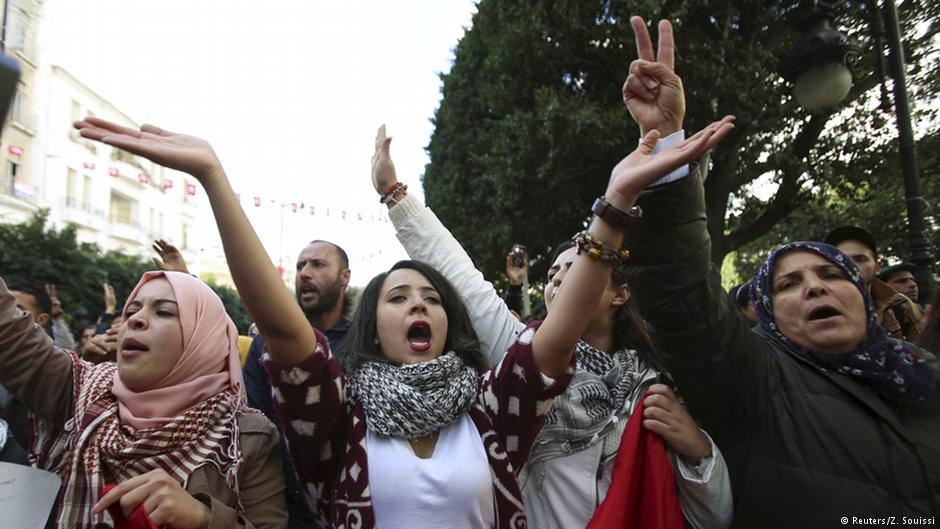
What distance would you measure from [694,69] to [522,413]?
795 cm

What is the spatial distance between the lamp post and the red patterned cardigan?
3759 millimetres

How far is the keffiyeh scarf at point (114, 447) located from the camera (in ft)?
5.76

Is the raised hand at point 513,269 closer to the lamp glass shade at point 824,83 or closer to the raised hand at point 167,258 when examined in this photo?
the raised hand at point 167,258

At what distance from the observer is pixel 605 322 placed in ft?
7.68

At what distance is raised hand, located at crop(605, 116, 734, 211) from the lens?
1.69 meters

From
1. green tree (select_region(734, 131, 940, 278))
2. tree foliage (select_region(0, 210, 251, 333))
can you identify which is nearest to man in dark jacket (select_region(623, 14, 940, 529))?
green tree (select_region(734, 131, 940, 278))

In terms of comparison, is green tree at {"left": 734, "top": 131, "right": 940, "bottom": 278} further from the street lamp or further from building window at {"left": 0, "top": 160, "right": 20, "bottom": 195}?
building window at {"left": 0, "top": 160, "right": 20, "bottom": 195}

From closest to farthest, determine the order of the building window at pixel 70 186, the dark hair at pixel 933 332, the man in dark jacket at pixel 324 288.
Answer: the dark hair at pixel 933 332 → the man in dark jacket at pixel 324 288 → the building window at pixel 70 186

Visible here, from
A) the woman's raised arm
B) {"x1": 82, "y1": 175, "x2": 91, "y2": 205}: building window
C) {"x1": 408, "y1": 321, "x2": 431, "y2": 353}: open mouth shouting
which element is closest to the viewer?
the woman's raised arm

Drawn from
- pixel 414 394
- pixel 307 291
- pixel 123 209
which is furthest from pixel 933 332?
pixel 123 209

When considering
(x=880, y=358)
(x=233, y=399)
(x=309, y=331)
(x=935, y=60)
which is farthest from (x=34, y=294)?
(x=935, y=60)

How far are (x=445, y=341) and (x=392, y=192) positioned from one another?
29.3 inches

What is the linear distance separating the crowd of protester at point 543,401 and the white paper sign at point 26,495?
0.15 feet

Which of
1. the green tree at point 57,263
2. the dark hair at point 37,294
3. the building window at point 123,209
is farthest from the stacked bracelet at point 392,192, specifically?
the building window at point 123,209
